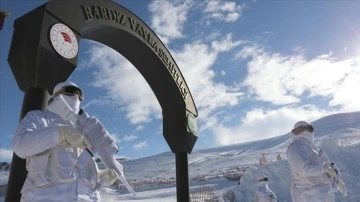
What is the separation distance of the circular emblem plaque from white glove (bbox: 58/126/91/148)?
1.66 meters

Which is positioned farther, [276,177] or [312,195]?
[276,177]

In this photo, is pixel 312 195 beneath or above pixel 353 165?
beneath

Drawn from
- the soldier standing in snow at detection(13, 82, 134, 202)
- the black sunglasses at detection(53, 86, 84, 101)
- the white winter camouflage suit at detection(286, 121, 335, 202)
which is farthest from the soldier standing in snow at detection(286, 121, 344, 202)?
the black sunglasses at detection(53, 86, 84, 101)

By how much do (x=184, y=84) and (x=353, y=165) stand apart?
17.3m

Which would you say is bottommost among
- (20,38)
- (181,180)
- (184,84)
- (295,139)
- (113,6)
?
(181,180)

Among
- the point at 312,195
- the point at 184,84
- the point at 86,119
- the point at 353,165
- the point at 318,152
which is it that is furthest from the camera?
the point at 353,165

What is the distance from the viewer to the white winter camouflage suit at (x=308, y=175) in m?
5.29

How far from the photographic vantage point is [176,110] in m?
6.79

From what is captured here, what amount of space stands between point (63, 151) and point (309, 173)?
3804mm

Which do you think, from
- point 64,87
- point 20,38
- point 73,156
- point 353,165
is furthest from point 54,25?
point 353,165

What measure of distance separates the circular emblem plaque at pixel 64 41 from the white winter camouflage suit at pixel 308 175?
354 cm

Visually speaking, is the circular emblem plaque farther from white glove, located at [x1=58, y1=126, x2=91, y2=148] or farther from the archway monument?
white glove, located at [x1=58, y1=126, x2=91, y2=148]

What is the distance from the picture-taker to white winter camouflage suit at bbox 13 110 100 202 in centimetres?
261

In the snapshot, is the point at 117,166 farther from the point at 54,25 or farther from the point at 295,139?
the point at 295,139
